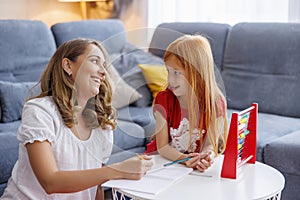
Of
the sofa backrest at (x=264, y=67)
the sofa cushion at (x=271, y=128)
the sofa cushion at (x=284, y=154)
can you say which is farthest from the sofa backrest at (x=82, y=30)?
the sofa cushion at (x=284, y=154)

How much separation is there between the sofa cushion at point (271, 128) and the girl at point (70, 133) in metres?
1.05

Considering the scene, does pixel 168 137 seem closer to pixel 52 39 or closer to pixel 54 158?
pixel 54 158

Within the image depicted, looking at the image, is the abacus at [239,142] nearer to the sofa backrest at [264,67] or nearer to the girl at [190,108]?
the girl at [190,108]

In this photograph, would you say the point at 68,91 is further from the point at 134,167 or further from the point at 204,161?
the point at 204,161

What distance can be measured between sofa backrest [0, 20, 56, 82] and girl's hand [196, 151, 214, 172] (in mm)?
1663

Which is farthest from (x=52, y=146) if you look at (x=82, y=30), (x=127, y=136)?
(x=82, y=30)

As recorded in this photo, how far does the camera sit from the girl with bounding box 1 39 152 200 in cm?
148

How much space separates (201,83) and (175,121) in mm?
147

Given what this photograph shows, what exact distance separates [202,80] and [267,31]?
5.80 ft

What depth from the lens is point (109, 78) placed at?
4.81ft

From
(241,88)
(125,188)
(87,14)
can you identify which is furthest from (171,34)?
(87,14)

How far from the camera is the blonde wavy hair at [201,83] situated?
4.70ft

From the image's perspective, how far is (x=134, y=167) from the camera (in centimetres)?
150

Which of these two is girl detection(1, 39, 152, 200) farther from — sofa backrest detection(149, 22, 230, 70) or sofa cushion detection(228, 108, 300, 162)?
sofa backrest detection(149, 22, 230, 70)
